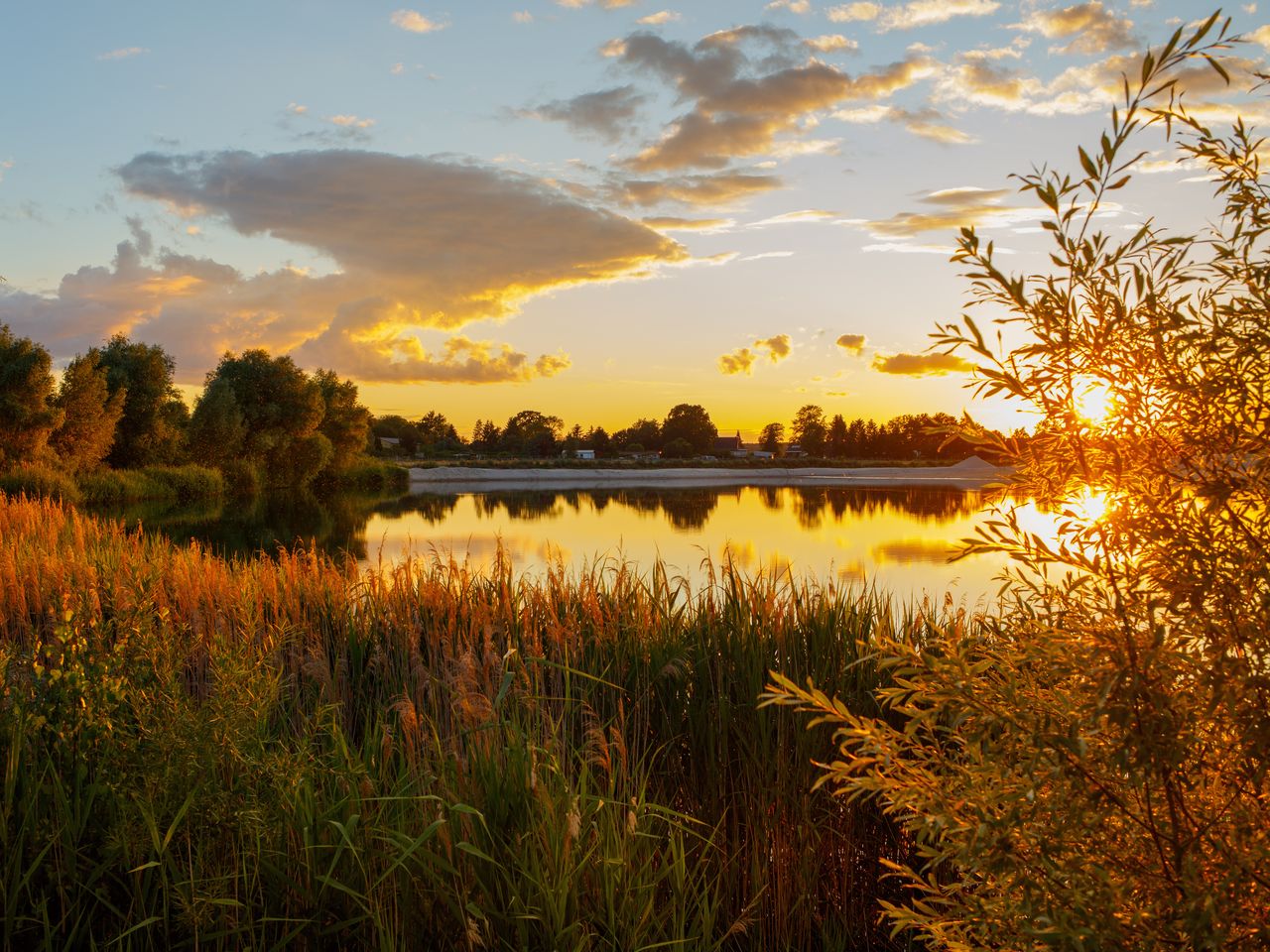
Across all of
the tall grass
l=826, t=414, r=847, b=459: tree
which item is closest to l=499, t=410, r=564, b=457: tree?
l=826, t=414, r=847, b=459: tree

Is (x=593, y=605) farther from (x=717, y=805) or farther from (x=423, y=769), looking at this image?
(x=423, y=769)

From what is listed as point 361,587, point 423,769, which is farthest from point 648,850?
point 361,587

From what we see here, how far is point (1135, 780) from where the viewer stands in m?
1.78

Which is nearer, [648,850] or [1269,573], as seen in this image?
[1269,573]

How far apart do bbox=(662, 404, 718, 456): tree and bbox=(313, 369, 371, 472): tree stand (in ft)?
180

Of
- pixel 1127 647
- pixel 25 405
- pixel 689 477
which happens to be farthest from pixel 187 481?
pixel 1127 647

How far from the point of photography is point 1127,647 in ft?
6.12

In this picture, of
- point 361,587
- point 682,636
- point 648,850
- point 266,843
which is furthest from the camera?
point 361,587

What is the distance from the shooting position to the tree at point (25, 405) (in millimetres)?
34844

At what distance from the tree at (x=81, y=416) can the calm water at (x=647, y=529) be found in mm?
5515

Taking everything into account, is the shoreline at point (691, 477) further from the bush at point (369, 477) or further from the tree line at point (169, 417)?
the tree line at point (169, 417)

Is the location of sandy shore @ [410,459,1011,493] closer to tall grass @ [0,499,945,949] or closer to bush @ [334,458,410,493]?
bush @ [334,458,410,493]

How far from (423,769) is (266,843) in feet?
2.02

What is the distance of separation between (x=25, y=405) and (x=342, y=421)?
2856 cm
